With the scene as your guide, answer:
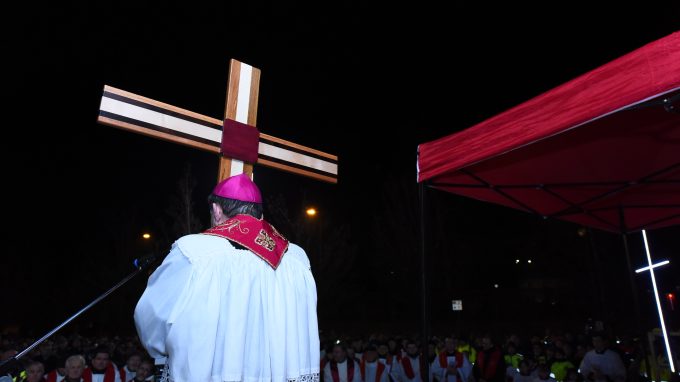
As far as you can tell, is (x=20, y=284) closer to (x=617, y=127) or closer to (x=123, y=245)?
(x=123, y=245)

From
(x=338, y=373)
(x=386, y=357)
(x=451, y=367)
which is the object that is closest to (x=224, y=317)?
(x=338, y=373)

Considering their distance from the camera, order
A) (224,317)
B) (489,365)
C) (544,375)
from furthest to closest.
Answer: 1. (489,365)
2. (544,375)
3. (224,317)

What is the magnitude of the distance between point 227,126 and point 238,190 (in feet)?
4.05

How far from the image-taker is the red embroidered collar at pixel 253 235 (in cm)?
227

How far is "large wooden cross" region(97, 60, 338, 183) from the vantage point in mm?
3150

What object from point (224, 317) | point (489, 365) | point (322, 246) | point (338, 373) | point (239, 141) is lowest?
point (338, 373)

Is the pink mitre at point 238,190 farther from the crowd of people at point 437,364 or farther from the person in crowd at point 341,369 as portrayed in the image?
the person in crowd at point 341,369

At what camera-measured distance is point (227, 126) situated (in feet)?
11.8

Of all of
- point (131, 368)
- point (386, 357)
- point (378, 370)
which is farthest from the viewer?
point (386, 357)

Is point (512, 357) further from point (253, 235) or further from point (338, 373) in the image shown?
point (253, 235)

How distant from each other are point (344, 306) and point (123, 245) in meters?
11.0

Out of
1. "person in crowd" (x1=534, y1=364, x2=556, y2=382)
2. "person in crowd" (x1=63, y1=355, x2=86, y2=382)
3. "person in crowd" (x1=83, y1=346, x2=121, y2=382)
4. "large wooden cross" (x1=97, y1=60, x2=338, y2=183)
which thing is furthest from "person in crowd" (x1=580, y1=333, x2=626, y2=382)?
"person in crowd" (x1=83, y1=346, x2=121, y2=382)

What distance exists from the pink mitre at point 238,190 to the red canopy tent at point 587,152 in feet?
7.30

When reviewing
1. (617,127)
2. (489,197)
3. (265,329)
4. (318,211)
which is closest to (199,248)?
(265,329)
